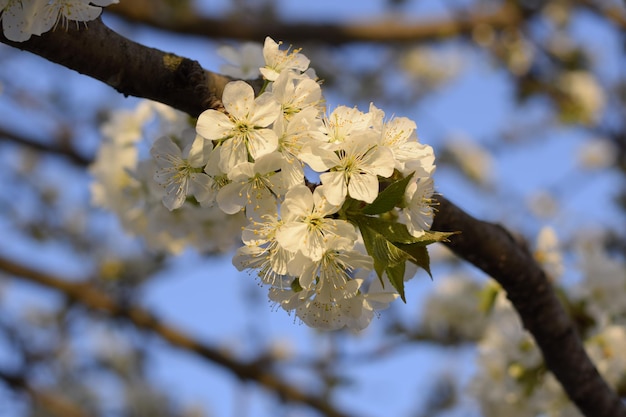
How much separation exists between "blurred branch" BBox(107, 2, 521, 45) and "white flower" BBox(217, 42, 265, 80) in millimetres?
2371

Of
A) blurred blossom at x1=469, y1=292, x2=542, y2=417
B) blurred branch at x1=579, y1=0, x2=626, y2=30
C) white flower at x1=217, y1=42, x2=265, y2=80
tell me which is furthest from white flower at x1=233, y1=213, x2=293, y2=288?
blurred branch at x1=579, y1=0, x2=626, y2=30

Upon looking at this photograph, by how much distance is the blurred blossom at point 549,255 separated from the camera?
2.38 m

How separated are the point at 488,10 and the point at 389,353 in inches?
120

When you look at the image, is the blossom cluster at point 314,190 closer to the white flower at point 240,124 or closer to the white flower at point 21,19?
the white flower at point 240,124

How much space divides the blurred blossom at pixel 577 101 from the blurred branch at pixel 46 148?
372cm

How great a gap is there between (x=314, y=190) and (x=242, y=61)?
2.17ft

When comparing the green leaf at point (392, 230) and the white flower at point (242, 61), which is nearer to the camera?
the green leaf at point (392, 230)

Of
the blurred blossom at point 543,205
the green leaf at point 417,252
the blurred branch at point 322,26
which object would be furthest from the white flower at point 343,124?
the blurred blossom at point 543,205

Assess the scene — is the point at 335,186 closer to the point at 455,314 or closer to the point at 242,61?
the point at 242,61

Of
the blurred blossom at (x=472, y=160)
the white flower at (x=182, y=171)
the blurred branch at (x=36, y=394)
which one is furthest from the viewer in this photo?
the blurred blossom at (x=472, y=160)

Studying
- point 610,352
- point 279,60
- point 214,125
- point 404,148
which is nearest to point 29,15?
point 214,125

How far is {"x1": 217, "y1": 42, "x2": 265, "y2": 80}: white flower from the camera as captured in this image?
1.75m

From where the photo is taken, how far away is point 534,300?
1852 millimetres

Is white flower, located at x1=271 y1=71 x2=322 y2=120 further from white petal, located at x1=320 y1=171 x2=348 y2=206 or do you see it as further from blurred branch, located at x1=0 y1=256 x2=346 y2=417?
blurred branch, located at x1=0 y1=256 x2=346 y2=417
